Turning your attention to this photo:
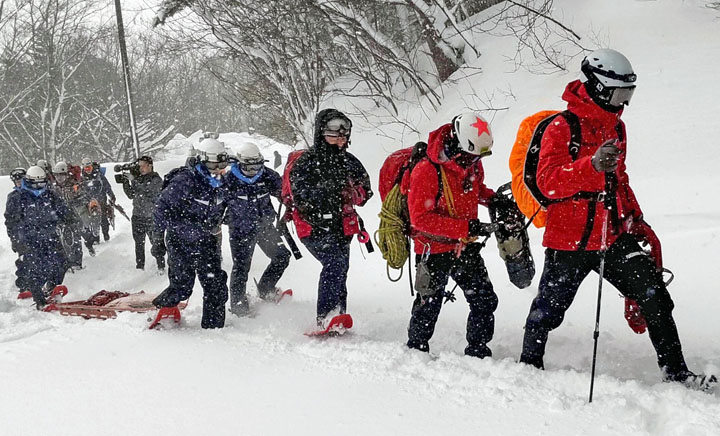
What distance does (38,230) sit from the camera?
7363 mm

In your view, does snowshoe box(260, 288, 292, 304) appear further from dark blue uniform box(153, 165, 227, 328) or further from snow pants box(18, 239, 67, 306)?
Answer: snow pants box(18, 239, 67, 306)

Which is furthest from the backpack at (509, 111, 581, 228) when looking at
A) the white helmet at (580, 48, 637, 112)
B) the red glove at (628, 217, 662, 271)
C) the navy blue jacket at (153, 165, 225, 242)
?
the navy blue jacket at (153, 165, 225, 242)

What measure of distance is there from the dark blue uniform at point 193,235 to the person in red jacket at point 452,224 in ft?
6.74

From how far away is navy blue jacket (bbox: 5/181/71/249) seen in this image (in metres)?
7.23

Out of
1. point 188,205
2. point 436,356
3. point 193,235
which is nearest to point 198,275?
point 193,235

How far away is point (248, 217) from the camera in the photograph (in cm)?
593

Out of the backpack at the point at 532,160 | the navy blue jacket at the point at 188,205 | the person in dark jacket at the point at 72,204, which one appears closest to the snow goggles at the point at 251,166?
the navy blue jacket at the point at 188,205

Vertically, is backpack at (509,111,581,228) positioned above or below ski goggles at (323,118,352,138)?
below

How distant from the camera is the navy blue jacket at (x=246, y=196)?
5887mm

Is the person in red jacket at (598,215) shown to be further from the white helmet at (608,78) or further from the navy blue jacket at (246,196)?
the navy blue jacket at (246,196)

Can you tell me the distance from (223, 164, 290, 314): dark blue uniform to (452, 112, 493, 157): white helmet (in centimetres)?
291

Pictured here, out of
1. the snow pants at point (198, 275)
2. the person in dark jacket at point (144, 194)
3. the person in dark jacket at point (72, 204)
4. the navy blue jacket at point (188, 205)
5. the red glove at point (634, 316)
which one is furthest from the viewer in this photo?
the person in dark jacket at point (72, 204)

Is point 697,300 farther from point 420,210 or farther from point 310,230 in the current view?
point 310,230

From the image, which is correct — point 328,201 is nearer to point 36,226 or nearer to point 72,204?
point 36,226
